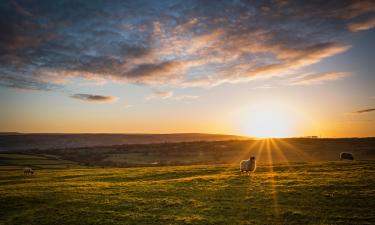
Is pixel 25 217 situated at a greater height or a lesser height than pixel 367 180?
lesser

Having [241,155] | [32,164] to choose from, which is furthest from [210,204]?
[241,155]

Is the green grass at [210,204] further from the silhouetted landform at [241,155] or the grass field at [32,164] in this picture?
the grass field at [32,164]

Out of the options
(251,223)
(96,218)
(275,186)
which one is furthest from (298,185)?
(96,218)

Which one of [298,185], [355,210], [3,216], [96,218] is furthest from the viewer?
[298,185]

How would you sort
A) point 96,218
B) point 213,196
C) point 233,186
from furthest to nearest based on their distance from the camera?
point 233,186, point 213,196, point 96,218

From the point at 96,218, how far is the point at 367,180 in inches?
938

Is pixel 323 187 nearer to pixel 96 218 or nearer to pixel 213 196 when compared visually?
pixel 213 196

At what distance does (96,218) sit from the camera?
18438mm

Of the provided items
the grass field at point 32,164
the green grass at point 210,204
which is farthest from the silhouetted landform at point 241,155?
the green grass at point 210,204

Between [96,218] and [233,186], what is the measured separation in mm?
13848

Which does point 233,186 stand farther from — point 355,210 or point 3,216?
point 3,216

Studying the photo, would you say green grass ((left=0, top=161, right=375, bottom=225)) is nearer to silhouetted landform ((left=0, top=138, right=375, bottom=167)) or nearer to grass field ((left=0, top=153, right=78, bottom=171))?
silhouetted landform ((left=0, top=138, right=375, bottom=167))

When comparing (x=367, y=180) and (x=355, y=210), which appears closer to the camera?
(x=355, y=210)

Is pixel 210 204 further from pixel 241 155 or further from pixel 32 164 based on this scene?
pixel 241 155
